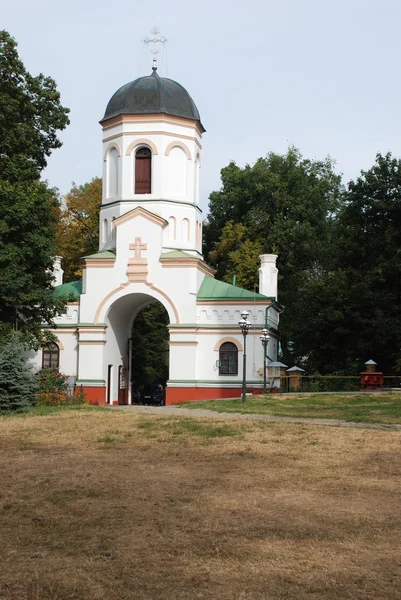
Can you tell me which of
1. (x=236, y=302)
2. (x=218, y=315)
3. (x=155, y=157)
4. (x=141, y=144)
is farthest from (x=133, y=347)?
(x=141, y=144)

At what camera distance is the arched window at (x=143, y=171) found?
35.9 m

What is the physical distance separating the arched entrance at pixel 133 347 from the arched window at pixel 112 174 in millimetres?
4839

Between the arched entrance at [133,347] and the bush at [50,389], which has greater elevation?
the arched entrance at [133,347]

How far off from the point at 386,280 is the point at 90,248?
57.2 feet

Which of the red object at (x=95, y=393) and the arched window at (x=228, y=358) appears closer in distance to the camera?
the red object at (x=95, y=393)

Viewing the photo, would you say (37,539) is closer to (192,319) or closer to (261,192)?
(192,319)

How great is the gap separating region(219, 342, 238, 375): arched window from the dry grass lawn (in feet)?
61.8

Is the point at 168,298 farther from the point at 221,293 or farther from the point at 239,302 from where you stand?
Answer: the point at 239,302

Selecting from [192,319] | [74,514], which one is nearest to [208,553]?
[74,514]

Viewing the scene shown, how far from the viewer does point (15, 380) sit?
73.2 feet

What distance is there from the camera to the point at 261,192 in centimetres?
5012

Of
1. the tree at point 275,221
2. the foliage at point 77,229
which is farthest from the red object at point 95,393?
the tree at point 275,221

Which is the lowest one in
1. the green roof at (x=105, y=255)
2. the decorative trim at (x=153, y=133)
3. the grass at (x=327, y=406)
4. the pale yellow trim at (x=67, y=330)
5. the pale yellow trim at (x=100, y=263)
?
the grass at (x=327, y=406)

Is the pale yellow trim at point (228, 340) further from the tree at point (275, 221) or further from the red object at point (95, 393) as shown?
the tree at point (275, 221)
